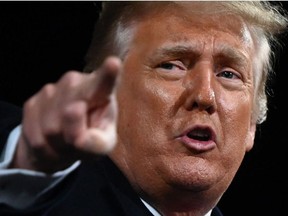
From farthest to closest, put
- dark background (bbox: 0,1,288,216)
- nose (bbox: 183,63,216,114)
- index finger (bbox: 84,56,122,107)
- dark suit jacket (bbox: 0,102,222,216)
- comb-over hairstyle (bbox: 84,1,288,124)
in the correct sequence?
dark background (bbox: 0,1,288,216)
comb-over hairstyle (bbox: 84,1,288,124)
nose (bbox: 183,63,216,114)
dark suit jacket (bbox: 0,102,222,216)
index finger (bbox: 84,56,122,107)

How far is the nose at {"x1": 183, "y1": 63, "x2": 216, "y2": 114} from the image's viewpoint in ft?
3.61

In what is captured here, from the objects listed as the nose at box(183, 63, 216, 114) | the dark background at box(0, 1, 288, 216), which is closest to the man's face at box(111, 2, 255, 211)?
the nose at box(183, 63, 216, 114)

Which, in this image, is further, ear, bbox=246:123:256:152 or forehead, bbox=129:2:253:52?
ear, bbox=246:123:256:152

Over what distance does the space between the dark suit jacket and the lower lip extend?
0.12 metres

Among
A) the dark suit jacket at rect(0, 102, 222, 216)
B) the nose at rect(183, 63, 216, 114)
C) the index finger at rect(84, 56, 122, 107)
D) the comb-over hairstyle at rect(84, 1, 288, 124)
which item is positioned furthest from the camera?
the comb-over hairstyle at rect(84, 1, 288, 124)

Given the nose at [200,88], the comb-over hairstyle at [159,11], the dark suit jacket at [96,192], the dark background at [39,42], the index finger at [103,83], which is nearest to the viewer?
the index finger at [103,83]

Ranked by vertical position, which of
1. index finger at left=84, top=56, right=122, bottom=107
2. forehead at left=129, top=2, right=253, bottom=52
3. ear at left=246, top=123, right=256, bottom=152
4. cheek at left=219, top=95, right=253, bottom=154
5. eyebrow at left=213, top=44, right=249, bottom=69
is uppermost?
index finger at left=84, top=56, right=122, bottom=107

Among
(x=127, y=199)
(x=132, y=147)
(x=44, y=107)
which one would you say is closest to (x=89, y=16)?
(x=132, y=147)

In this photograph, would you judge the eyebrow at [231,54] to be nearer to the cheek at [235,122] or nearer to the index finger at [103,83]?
the cheek at [235,122]

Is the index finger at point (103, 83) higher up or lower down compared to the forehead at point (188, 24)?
higher up

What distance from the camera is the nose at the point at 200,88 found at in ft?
3.61

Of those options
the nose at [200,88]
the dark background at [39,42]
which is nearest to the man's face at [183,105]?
the nose at [200,88]

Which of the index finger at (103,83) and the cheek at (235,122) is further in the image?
the cheek at (235,122)

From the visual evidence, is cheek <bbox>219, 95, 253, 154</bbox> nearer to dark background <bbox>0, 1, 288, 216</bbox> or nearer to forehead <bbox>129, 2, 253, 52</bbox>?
forehead <bbox>129, 2, 253, 52</bbox>
